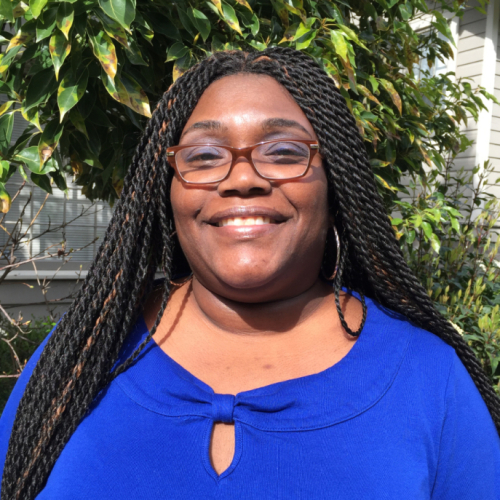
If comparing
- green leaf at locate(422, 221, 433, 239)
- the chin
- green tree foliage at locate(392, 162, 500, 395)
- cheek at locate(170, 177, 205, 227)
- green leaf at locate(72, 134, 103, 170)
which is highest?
green leaf at locate(72, 134, 103, 170)

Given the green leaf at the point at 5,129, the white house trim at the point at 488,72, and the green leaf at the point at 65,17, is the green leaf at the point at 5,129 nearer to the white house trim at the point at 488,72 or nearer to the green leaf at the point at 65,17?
the green leaf at the point at 65,17

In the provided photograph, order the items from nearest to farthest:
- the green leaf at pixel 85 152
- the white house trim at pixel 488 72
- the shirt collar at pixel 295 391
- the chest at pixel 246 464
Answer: the chest at pixel 246 464 → the shirt collar at pixel 295 391 → the green leaf at pixel 85 152 → the white house trim at pixel 488 72

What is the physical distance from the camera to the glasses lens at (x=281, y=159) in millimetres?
1416

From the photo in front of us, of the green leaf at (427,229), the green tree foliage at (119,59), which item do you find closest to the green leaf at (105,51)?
the green tree foliage at (119,59)

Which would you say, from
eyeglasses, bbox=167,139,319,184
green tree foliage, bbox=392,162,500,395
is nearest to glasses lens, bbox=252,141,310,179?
eyeglasses, bbox=167,139,319,184

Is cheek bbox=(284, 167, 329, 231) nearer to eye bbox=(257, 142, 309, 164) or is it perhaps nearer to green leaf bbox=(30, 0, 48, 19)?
eye bbox=(257, 142, 309, 164)

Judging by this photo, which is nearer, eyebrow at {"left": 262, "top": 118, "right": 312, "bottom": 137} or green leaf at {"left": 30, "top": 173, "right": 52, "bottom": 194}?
eyebrow at {"left": 262, "top": 118, "right": 312, "bottom": 137}

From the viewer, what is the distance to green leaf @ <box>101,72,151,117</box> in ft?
5.49

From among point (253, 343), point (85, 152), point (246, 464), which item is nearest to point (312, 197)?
point (253, 343)

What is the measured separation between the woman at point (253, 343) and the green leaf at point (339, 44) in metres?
0.35

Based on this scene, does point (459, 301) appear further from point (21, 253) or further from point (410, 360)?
point (21, 253)

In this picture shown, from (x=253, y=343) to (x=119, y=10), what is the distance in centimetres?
103

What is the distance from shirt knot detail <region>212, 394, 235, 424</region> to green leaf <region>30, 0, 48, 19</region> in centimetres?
115

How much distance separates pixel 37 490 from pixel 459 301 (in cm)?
294
